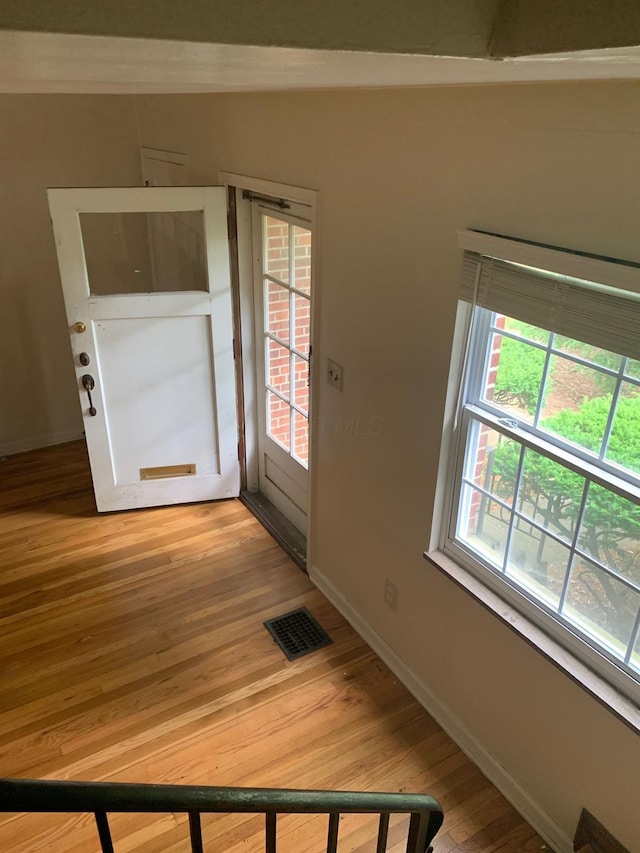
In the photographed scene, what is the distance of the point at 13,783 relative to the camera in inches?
28.3

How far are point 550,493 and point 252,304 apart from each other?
2.16 metres

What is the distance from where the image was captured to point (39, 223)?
12.9ft

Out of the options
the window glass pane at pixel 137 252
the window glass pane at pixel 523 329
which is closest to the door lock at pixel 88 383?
the window glass pane at pixel 137 252

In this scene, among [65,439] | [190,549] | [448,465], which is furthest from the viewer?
[65,439]

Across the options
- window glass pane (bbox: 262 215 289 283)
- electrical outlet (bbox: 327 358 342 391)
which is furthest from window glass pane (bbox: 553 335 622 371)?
window glass pane (bbox: 262 215 289 283)

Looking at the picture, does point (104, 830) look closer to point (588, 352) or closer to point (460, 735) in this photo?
point (588, 352)

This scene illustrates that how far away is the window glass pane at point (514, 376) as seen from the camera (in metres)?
1.78

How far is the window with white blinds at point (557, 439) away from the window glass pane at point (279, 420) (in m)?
1.49

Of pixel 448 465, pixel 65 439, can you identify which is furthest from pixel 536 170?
pixel 65 439

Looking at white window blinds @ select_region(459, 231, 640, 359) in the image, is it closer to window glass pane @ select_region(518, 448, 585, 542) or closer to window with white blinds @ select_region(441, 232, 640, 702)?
window with white blinds @ select_region(441, 232, 640, 702)

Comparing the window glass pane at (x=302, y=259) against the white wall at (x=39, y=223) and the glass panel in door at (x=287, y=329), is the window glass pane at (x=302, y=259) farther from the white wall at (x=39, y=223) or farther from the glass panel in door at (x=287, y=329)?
the white wall at (x=39, y=223)

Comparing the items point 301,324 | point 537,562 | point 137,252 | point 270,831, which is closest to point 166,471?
point 301,324

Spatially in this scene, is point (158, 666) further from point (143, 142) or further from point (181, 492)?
point (143, 142)

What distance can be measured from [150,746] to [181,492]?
169cm
